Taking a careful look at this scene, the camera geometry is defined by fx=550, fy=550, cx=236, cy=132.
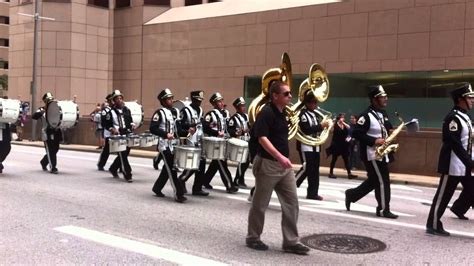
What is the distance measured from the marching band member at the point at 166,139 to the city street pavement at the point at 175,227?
24cm

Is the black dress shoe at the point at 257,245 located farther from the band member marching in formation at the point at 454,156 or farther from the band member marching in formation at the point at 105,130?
the band member marching in formation at the point at 105,130

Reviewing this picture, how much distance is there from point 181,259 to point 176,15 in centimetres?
2349

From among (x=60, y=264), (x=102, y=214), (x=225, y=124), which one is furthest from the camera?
(x=225, y=124)

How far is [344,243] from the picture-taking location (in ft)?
22.2

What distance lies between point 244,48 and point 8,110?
14.1 meters

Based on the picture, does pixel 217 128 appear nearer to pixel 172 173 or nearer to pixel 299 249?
pixel 172 173

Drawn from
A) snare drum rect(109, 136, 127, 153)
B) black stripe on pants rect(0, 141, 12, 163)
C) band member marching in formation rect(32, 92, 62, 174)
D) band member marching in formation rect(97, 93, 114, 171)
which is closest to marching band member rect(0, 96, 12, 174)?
black stripe on pants rect(0, 141, 12, 163)

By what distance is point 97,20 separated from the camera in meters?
30.0

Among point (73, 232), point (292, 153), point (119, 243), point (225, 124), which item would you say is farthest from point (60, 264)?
point (292, 153)

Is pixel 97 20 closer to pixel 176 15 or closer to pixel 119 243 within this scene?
pixel 176 15

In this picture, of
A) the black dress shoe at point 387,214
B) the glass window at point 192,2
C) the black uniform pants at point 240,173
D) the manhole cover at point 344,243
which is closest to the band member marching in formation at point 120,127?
the black uniform pants at point 240,173

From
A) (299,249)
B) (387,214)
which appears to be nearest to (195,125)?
(387,214)

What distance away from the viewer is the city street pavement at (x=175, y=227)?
605 centimetres

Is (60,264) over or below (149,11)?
below
